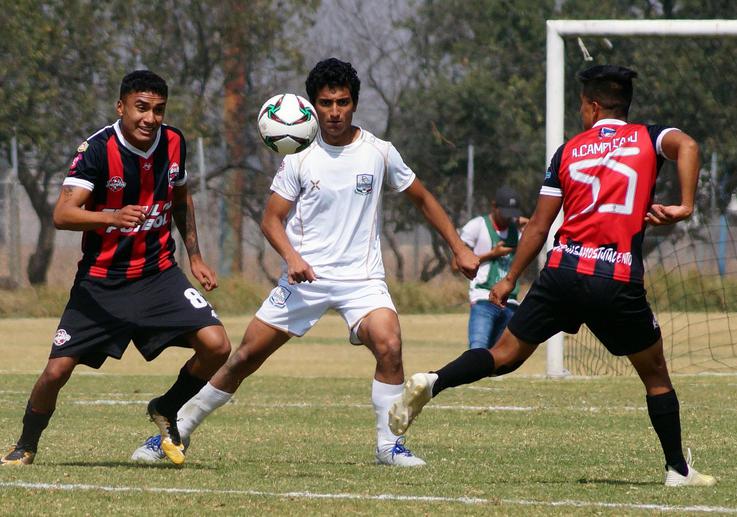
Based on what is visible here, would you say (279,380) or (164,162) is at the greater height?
(164,162)

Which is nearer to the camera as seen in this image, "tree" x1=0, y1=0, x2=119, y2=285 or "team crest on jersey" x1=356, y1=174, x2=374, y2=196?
"team crest on jersey" x1=356, y1=174, x2=374, y2=196

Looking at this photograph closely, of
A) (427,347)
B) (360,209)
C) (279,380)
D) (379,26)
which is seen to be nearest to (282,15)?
(379,26)

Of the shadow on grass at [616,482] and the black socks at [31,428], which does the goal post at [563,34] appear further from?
the black socks at [31,428]

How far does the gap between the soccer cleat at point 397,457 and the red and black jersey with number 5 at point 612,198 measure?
4.79ft

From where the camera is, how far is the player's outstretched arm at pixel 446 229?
7379mm

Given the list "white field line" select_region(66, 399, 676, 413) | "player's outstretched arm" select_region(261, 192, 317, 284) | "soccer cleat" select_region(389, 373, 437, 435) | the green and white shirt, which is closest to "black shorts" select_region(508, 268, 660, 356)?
"soccer cleat" select_region(389, 373, 437, 435)

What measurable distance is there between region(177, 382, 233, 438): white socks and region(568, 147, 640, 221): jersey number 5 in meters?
2.31

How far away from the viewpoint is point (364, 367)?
16625 millimetres

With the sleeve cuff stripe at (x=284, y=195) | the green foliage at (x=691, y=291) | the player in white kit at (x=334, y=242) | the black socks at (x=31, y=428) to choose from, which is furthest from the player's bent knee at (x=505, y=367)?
the green foliage at (x=691, y=291)

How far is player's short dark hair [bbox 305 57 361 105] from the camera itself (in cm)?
736

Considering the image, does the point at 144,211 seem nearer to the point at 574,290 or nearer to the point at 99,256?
the point at 99,256

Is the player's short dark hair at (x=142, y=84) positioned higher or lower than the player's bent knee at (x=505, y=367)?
higher

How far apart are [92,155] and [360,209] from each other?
4.64 ft

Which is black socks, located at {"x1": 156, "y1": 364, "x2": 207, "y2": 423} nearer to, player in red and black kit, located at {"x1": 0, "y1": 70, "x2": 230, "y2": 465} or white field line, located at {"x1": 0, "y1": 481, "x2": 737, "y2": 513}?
player in red and black kit, located at {"x1": 0, "y1": 70, "x2": 230, "y2": 465}
